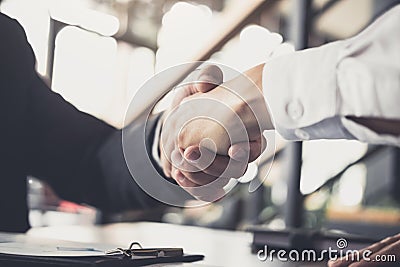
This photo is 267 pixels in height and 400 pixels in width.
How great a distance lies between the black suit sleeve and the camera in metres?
1.01

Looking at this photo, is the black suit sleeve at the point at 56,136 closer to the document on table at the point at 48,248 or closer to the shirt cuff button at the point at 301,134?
the document on table at the point at 48,248

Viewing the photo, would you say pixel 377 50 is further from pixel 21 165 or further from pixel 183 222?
pixel 21 165

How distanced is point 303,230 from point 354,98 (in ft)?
0.80

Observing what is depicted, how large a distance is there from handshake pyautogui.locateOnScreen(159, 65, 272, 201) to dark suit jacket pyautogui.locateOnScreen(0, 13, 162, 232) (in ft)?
0.87

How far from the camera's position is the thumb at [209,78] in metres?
0.75

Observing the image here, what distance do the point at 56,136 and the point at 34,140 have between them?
4cm

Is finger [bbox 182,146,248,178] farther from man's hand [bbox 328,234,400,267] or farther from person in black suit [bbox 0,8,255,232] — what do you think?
person in black suit [bbox 0,8,255,232]

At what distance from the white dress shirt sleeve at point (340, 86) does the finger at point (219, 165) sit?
0.06 metres

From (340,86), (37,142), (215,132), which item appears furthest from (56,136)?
(340,86)

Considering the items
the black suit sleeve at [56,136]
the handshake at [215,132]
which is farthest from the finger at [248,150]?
the black suit sleeve at [56,136]

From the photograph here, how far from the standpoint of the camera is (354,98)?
24.1 inches

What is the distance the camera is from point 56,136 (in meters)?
1.06

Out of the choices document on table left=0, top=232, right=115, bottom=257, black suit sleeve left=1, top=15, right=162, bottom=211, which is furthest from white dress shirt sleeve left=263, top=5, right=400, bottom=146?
black suit sleeve left=1, top=15, right=162, bottom=211

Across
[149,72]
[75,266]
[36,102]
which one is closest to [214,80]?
[149,72]
